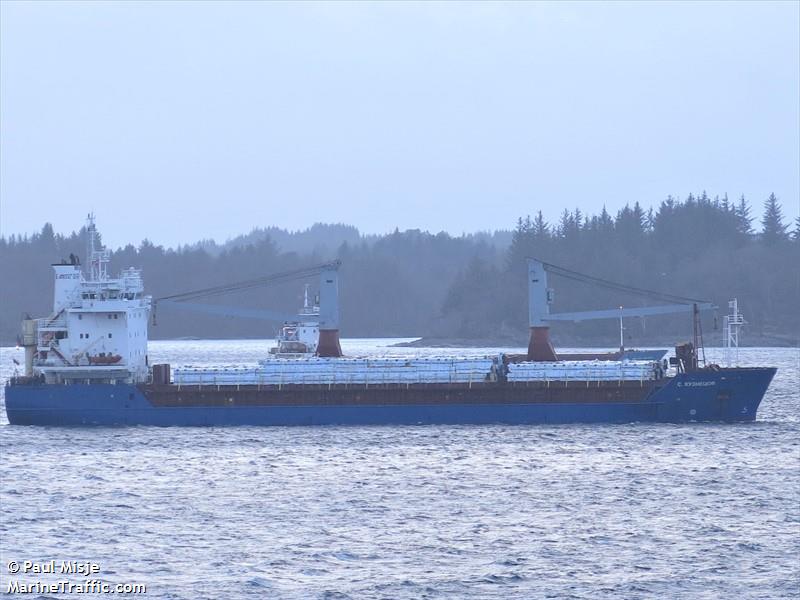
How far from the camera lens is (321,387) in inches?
2753

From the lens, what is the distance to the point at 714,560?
3650 centimetres

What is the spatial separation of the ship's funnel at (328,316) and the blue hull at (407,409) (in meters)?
7.68

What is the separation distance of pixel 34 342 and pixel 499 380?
2497cm

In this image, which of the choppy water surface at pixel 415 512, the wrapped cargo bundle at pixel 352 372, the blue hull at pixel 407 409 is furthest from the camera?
the wrapped cargo bundle at pixel 352 372

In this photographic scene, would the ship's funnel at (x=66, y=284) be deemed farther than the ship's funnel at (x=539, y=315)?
No

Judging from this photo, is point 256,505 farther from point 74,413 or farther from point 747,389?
point 747,389

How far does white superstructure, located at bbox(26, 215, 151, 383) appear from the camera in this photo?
6950 cm

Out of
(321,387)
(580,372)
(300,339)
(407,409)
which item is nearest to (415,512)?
(407,409)

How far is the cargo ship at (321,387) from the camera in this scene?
224 feet

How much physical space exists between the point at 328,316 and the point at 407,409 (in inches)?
Result: 432

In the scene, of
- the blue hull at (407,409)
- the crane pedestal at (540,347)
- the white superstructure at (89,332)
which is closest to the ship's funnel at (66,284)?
the white superstructure at (89,332)

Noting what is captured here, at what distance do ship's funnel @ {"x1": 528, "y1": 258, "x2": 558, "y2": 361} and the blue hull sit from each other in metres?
7.46

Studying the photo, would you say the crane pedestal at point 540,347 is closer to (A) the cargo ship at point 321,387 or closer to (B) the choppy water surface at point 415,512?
(A) the cargo ship at point 321,387

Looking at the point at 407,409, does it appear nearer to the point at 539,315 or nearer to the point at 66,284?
the point at 539,315
